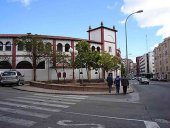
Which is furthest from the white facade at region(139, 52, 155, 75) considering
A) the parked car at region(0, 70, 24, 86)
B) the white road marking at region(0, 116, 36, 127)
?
the white road marking at region(0, 116, 36, 127)

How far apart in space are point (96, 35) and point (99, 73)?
9724 millimetres

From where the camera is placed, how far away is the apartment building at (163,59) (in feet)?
329

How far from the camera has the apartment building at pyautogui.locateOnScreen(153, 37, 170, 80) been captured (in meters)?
100

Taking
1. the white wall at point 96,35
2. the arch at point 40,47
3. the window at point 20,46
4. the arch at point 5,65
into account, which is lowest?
the arch at point 5,65

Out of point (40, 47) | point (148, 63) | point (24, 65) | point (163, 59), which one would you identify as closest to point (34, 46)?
point (40, 47)

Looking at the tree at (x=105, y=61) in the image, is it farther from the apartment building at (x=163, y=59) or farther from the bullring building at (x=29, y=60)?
the apartment building at (x=163, y=59)

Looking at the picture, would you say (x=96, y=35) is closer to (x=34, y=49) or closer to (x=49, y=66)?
(x=49, y=66)

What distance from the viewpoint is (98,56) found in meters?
52.2

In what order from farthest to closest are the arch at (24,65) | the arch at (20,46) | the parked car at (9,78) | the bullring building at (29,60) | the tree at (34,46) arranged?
the arch at (24,65) < the bullring building at (29,60) < the arch at (20,46) < the tree at (34,46) < the parked car at (9,78)

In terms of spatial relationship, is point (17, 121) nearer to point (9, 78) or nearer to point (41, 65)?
point (9, 78)

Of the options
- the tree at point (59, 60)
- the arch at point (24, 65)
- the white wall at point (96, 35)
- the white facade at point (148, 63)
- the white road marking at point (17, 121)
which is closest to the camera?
the white road marking at point (17, 121)

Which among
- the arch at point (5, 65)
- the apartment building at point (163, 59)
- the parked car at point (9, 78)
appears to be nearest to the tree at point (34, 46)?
the arch at point (5, 65)

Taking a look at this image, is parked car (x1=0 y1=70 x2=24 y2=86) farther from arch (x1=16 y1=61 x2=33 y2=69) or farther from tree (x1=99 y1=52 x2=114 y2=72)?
tree (x1=99 y1=52 x2=114 y2=72)

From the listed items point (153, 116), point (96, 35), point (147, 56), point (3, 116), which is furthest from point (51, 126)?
point (147, 56)
